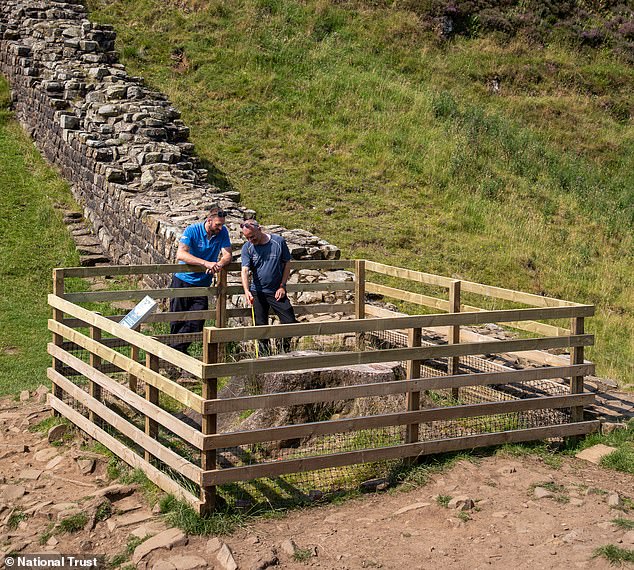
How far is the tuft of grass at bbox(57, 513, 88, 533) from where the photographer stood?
6102mm

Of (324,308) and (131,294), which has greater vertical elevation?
(131,294)

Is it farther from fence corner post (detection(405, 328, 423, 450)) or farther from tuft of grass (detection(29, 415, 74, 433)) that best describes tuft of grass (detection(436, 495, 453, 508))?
tuft of grass (detection(29, 415, 74, 433))

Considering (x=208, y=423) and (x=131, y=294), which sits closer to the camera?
(x=208, y=423)

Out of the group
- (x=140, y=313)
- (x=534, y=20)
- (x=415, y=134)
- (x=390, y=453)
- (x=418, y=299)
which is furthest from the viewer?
(x=534, y=20)

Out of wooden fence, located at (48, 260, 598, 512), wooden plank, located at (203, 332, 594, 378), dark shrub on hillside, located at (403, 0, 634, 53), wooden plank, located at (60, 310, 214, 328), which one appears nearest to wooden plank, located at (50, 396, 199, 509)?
wooden fence, located at (48, 260, 598, 512)

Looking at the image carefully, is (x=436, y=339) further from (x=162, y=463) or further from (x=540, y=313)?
(x=162, y=463)

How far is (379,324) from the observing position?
690 centimetres

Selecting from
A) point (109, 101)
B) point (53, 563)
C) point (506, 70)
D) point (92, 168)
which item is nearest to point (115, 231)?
point (92, 168)

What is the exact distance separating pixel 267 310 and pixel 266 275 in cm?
41

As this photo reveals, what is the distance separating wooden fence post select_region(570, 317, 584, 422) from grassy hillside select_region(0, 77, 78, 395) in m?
5.91

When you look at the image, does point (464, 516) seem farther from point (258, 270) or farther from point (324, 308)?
point (324, 308)

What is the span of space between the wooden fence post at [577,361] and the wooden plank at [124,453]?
3784 mm

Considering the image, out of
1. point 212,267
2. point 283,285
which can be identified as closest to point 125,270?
point 212,267

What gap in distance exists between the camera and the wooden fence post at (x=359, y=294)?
1028 centimetres
